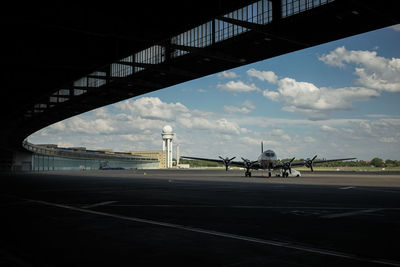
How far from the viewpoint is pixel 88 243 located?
7.49 m

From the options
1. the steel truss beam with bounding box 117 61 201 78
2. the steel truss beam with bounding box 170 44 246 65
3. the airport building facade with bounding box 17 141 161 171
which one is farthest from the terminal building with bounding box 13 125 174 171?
the steel truss beam with bounding box 170 44 246 65

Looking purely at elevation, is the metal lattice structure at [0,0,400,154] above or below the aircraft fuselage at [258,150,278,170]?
above

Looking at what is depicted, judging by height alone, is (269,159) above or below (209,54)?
below

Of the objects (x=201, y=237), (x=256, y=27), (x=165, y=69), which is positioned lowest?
(x=201, y=237)

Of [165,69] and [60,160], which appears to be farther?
[60,160]

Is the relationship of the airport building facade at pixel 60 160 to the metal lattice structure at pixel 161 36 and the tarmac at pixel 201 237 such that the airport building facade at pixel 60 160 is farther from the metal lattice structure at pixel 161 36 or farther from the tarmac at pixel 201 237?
the tarmac at pixel 201 237

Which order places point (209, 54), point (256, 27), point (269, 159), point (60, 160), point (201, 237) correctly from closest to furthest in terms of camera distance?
point (201, 237) → point (256, 27) → point (209, 54) → point (269, 159) → point (60, 160)

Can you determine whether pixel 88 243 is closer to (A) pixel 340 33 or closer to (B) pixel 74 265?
(B) pixel 74 265

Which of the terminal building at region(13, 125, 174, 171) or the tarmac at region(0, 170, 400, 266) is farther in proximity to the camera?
the terminal building at region(13, 125, 174, 171)

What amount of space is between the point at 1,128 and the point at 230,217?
7697 cm

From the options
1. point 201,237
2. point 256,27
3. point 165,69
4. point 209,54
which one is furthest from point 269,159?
point 201,237

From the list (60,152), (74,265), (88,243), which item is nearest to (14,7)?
(88,243)

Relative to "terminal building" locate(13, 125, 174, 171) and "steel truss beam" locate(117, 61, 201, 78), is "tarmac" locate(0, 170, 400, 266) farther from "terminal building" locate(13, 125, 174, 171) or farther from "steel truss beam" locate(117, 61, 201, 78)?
"terminal building" locate(13, 125, 174, 171)

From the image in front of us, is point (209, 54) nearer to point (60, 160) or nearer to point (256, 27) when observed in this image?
point (256, 27)
